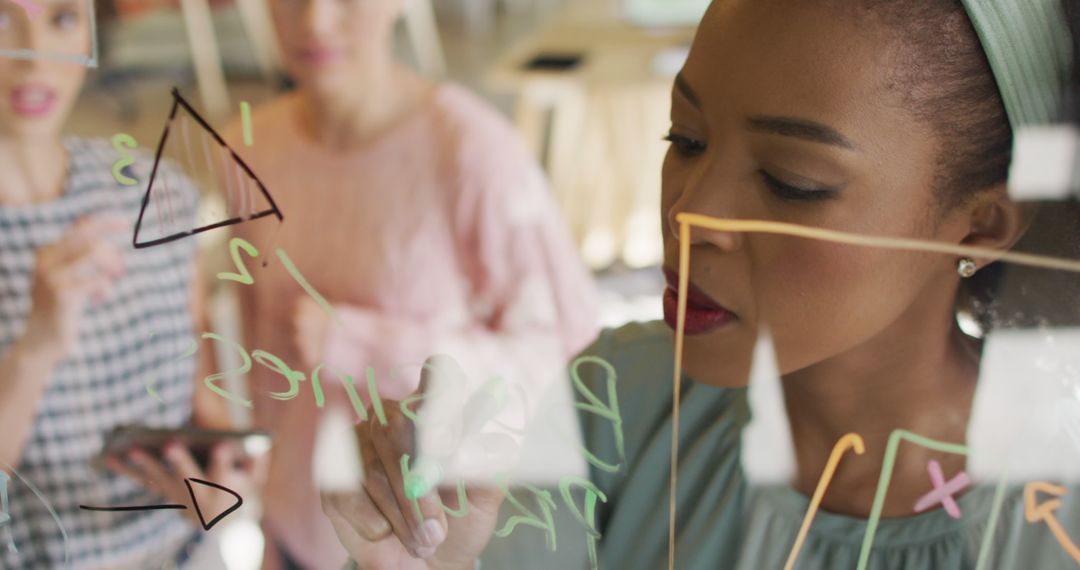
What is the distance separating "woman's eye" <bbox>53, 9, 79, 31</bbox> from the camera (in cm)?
53

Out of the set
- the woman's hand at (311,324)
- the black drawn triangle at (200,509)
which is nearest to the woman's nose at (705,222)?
the woman's hand at (311,324)

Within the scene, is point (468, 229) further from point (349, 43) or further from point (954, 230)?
point (954, 230)

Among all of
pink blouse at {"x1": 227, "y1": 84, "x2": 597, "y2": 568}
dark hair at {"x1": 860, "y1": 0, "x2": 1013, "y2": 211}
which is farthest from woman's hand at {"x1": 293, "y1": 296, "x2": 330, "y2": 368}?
dark hair at {"x1": 860, "y1": 0, "x2": 1013, "y2": 211}

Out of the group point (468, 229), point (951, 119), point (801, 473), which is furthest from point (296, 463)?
point (951, 119)

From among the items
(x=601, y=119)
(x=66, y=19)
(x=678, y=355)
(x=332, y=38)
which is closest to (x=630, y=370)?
(x=678, y=355)

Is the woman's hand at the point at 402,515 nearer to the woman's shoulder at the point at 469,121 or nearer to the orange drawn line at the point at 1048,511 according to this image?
the woman's shoulder at the point at 469,121

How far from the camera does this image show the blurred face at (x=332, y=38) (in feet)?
1.65

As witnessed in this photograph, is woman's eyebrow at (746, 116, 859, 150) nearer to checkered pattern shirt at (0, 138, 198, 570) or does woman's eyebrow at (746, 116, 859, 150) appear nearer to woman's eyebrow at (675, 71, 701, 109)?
woman's eyebrow at (675, 71, 701, 109)

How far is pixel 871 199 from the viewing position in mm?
404

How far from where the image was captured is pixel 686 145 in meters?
0.44

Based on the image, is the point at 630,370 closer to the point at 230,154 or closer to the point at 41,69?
the point at 230,154

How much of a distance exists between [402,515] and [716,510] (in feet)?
0.59

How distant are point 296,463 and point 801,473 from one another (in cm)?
30

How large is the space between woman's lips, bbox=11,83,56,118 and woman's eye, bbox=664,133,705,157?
0.38 metres
